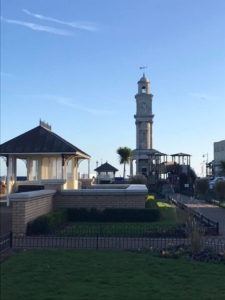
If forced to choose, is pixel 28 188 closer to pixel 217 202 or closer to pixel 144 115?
pixel 217 202

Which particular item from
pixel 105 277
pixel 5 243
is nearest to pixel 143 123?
pixel 5 243

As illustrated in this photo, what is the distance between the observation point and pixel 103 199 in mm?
19672

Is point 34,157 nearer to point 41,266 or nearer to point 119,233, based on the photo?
point 119,233

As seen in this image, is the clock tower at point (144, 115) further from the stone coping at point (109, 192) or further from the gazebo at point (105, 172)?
the stone coping at point (109, 192)

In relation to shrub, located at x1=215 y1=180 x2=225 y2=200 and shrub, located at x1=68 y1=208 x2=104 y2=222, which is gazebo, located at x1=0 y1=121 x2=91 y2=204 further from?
shrub, located at x1=215 y1=180 x2=225 y2=200

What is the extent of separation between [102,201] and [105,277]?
1110 cm

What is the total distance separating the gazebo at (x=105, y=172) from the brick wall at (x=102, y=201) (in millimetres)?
29830

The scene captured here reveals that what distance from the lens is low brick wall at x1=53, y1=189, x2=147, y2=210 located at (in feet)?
64.2

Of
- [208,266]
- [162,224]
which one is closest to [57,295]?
[208,266]

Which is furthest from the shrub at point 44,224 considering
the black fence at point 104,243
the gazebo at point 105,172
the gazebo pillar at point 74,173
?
the gazebo at point 105,172

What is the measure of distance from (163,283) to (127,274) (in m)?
0.85

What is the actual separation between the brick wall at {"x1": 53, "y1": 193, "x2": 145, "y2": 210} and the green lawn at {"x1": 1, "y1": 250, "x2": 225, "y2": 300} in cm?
832

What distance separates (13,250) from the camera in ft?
38.4

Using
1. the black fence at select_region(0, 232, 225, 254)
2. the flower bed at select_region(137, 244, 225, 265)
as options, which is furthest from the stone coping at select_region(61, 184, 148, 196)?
the flower bed at select_region(137, 244, 225, 265)
